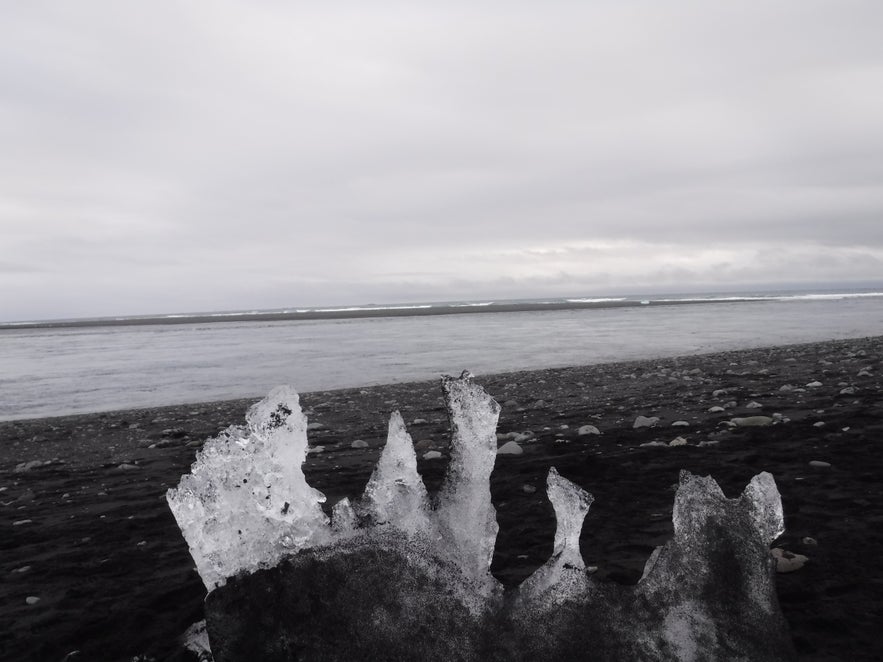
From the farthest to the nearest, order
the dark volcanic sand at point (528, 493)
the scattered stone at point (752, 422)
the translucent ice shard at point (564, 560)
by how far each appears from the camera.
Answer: the scattered stone at point (752, 422)
the dark volcanic sand at point (528, 493)
the translucent ice shard at point (564, 560)

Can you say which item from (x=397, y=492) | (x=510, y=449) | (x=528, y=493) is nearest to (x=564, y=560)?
(x=397, y=492)

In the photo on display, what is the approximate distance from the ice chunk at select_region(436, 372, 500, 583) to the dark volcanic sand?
26.3 inches

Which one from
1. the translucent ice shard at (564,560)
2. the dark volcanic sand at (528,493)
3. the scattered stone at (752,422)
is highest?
the translucent ice shard at (564,560)

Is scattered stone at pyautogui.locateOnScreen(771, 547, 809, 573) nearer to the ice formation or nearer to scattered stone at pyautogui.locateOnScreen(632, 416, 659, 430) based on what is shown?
the ice formation

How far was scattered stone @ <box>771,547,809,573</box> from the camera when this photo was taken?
114 inches

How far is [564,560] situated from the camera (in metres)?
2.38

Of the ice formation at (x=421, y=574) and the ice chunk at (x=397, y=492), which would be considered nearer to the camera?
the ice formation at (x=421, y=574)

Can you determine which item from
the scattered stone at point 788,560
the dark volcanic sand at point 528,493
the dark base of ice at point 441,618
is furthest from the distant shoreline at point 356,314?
the dark base of ice at point 441,618

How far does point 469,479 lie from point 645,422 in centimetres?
463

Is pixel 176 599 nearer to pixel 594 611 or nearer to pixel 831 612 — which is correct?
pixel 594 611

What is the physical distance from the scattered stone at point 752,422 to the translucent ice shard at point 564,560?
4423 millimetres

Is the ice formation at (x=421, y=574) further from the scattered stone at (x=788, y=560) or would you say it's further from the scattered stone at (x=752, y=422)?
the scattered stone at (x=752, y=422)

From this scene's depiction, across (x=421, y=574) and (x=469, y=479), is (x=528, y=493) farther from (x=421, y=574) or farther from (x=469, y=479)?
(x=421, y=574)

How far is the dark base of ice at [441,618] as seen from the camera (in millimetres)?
2176
